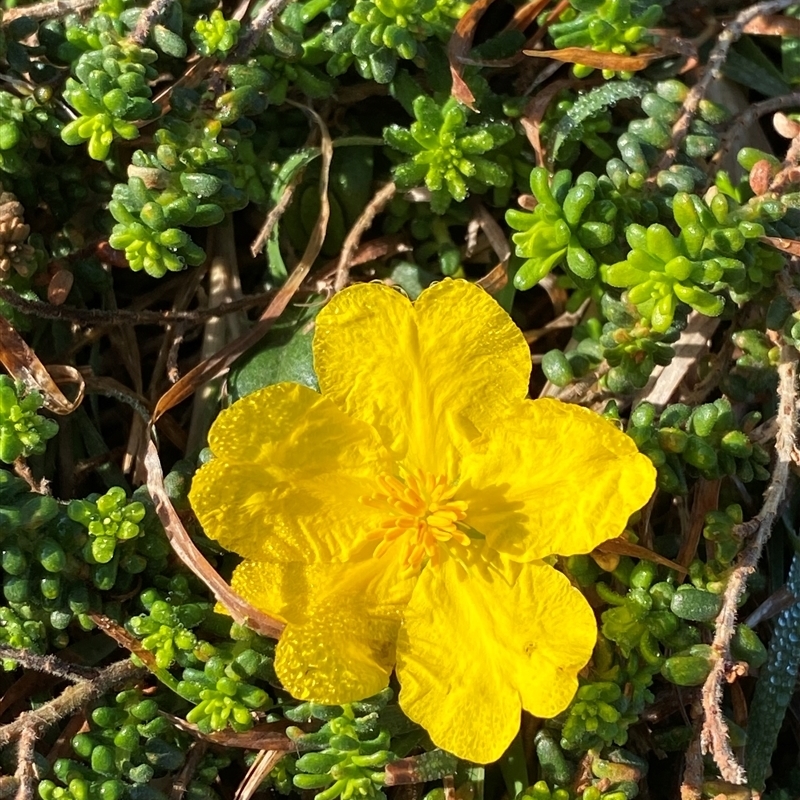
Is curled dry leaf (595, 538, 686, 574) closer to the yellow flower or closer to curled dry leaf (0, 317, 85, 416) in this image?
the yellow flower

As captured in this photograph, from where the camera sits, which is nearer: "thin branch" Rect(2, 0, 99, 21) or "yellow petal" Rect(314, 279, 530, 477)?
"yellow petal" Rect(314, 279, 530, 477)

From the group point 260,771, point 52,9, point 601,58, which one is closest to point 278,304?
point 52,9

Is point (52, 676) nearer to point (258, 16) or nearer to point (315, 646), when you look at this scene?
point (315, 646)

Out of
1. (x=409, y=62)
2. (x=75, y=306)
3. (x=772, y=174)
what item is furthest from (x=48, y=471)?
(x=772, y=174)

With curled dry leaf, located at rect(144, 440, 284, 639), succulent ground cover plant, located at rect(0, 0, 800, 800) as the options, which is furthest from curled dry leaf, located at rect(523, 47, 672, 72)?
curled dry leaf, located at rect(144, 440, 284, 639)

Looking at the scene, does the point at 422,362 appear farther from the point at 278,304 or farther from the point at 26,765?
the point at 26,765
